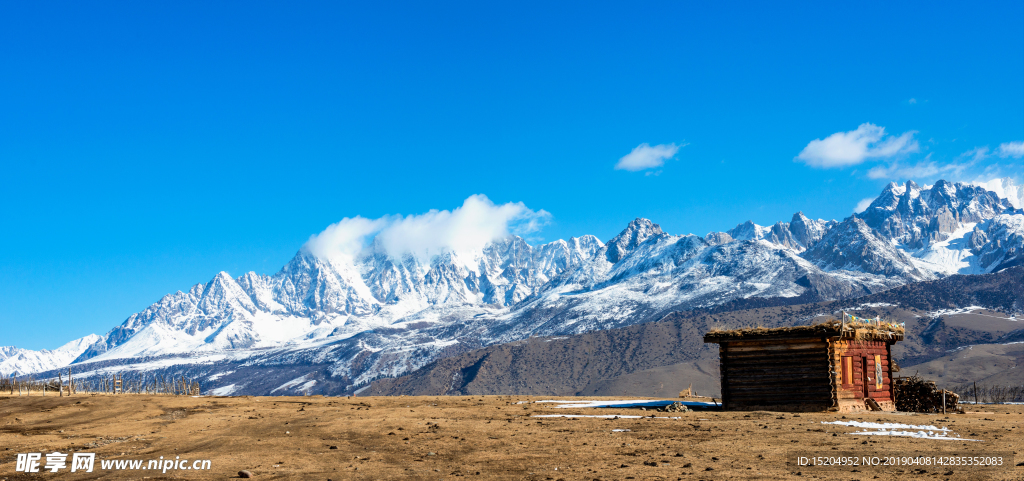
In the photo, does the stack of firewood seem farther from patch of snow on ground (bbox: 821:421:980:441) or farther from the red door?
patch of snow on ground (bbox: 821:421:980:441)

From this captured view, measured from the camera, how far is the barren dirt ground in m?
16.5

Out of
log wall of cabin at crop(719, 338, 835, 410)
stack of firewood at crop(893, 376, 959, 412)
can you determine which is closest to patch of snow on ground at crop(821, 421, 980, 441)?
log wall of cabin at crop(719, 338, 835, 410)

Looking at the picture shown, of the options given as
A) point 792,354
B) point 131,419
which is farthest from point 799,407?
point 131,419

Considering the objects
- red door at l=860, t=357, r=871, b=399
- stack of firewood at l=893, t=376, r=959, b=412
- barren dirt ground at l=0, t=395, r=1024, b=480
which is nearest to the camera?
barren dirt ground at l=0, t=395, r=1024, b=480

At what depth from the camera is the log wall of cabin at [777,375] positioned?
3195 cm

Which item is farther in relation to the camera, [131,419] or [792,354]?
[792,354]

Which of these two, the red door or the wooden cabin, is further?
the red door

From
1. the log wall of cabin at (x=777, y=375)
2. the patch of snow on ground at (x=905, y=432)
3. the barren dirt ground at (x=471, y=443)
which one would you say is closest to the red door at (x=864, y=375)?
the log wall of cabin at (x=777, y=375)

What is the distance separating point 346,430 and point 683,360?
163 meters

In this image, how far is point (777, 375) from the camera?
3294 centimetres

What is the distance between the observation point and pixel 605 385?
152 meters

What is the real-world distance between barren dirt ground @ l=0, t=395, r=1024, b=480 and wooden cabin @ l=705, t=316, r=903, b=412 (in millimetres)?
2738

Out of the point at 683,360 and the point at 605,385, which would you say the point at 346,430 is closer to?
the point at 605,385

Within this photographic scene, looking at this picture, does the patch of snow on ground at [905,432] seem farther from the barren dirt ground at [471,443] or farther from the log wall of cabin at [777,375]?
the log wall of cabin at [777,375]
